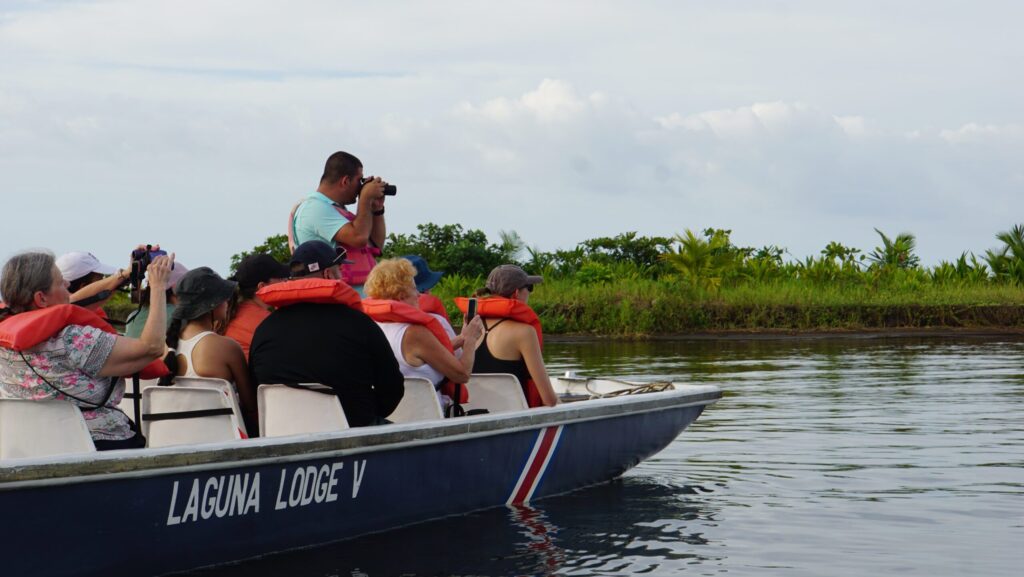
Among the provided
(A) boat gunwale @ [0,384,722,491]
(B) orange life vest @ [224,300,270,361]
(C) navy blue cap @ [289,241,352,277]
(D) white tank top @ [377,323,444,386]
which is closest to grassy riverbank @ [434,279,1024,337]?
(A) boat gunwale @ [0,384,722,491]

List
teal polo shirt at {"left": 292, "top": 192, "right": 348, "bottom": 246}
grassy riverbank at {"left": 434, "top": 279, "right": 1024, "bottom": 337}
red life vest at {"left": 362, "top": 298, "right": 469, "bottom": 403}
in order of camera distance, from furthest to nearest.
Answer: grassy riverbank at {"left": 434, "top": 279, "right": 1024, "bottom": 337} < teal polo shirt at {"left": 292, "top": 192, "right": 348, "bottom": 246} < red life vest at {"left": 362, "top": 298, "right": 469, "bottom": 403}

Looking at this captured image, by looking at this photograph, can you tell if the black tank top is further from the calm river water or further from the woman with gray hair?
the woman with gray hair

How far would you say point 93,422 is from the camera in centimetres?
548

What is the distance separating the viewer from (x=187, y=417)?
575cm

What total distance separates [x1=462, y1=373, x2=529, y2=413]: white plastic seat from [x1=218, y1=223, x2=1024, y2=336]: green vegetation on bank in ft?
56.5

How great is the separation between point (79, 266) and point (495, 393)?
2.26 m

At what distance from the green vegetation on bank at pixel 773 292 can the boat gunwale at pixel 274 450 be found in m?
17.3

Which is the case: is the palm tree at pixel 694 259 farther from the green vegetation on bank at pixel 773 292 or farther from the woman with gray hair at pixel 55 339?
the woman with gray hair at pixel 55 339

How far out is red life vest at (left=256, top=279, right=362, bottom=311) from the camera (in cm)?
606

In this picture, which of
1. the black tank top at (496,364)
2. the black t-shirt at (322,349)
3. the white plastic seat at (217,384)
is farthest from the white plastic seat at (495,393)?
the white plastic seat at (217,384)

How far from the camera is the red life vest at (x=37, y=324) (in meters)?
5.06

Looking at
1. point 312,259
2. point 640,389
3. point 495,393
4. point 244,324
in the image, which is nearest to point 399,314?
point 312,259

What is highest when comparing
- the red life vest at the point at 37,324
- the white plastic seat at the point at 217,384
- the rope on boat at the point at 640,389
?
the red life vest at the point at 37,324

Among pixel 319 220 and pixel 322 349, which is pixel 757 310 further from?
pixel 322 349
